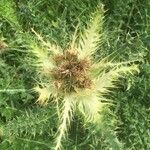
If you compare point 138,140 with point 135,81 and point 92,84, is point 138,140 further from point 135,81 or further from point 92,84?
point 92,84

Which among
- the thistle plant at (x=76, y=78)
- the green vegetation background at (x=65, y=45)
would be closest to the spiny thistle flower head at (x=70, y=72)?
the thistle plant at (x=76, y=78)

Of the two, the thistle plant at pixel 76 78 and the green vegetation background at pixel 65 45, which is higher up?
the green vegetation background at pixel 65 45

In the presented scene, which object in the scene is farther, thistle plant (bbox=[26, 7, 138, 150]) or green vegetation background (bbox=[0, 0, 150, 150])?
green vegetation background (bbox=[0, 0, 150, 150])

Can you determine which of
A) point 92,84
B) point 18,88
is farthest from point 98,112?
point 18,88

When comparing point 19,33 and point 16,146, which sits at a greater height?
point 19,33

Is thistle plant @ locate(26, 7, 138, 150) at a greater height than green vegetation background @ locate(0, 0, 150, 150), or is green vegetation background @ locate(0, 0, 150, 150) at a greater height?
green vegetation background @ locate(0, 0, 150, 150)

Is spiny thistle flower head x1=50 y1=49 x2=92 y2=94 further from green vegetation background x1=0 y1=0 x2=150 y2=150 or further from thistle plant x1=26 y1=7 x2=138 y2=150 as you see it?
green vegetation background x1=0 y1=0 x2=150 y2=150

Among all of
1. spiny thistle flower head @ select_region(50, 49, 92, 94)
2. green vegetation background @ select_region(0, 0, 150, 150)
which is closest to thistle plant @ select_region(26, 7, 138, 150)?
spiny thistle flower head @ select_region(50, 49, 92, 94)

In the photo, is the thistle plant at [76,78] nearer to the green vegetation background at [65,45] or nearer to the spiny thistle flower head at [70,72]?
the spiny thistle flower head at [70,72]
